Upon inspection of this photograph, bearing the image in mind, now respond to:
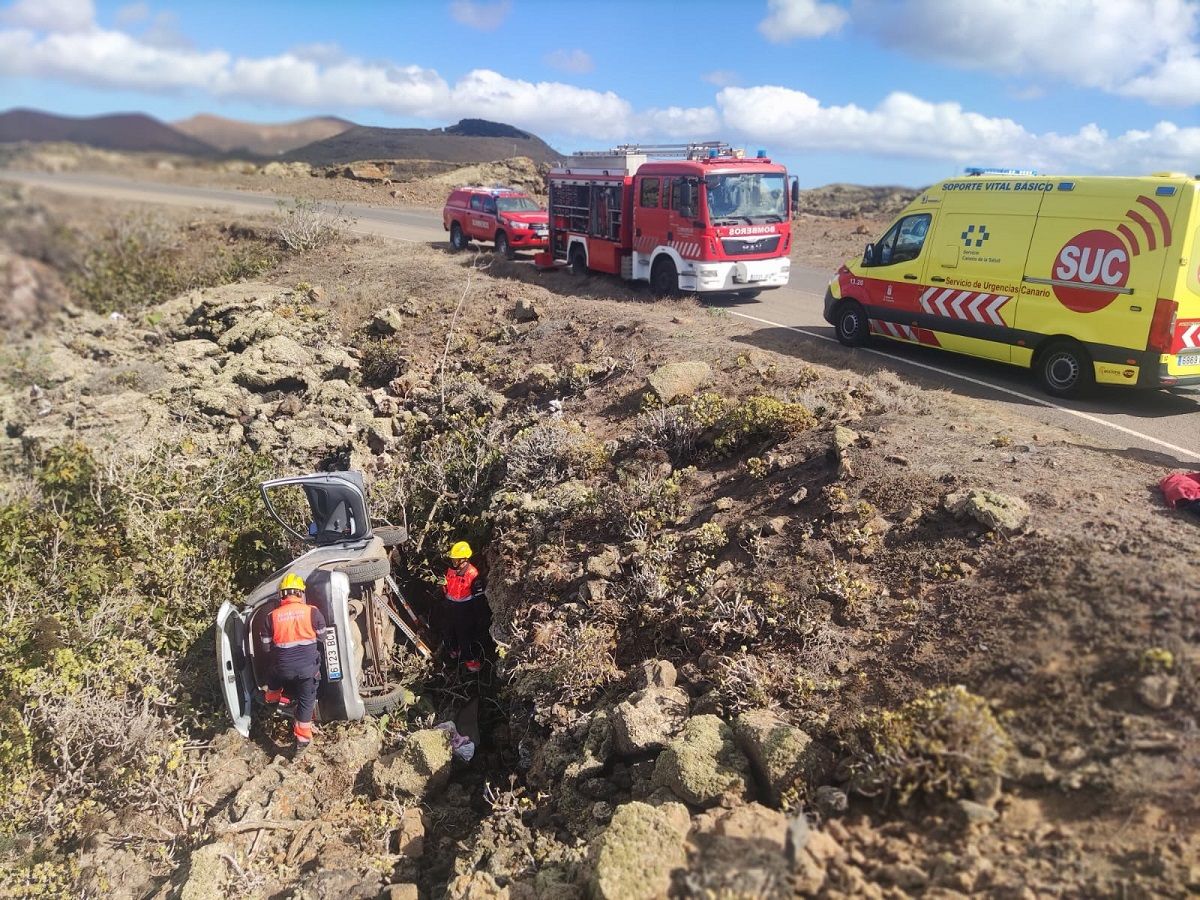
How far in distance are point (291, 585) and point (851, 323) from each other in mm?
8625

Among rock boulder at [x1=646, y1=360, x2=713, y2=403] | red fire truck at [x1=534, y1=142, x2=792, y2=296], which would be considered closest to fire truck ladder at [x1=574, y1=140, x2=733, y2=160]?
red fire truck at [x1=534, y1=142, x2=792, y2=296]

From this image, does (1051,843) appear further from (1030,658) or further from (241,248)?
(241,248)

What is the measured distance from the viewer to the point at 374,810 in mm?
5594

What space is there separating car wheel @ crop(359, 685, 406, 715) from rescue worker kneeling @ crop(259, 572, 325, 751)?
1.51 ft

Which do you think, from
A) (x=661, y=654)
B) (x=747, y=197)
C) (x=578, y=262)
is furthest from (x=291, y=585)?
(x=578, y=262)

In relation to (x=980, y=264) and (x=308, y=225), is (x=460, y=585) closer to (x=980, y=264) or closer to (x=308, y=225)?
(x=980, y=264)

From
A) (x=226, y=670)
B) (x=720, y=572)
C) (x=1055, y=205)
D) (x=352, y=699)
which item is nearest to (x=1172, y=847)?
(x=720, y=572)

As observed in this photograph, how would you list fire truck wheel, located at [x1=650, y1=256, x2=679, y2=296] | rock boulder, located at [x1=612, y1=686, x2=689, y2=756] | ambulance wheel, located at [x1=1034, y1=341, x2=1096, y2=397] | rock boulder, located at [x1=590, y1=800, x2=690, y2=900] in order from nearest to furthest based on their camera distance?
rock boulder, located at [x1=590, y1=800, x2=690, y2=900] < rock boulder, located at [x1=612, y1=686, x2=689, y2=756] < ambulance wheel, located at [x1=1034, y1=341, x2=1096, y2=397] < fire truck wheel, located at [x1=650, y1=256, x2=679, y2=296]

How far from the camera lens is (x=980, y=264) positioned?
9.30m

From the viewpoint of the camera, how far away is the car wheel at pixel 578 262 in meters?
16.3

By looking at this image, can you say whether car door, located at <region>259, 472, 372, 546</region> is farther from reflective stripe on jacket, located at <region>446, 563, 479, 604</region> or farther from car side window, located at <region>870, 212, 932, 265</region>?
car side window, located at <region>870, 212, 932, 265</region>

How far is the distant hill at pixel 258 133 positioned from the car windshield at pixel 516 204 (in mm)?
17200

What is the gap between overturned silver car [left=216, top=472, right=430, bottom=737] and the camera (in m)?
5.96

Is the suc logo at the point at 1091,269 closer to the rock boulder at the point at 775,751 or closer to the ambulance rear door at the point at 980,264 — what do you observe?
the ambulance rear door at the point at 980,264
